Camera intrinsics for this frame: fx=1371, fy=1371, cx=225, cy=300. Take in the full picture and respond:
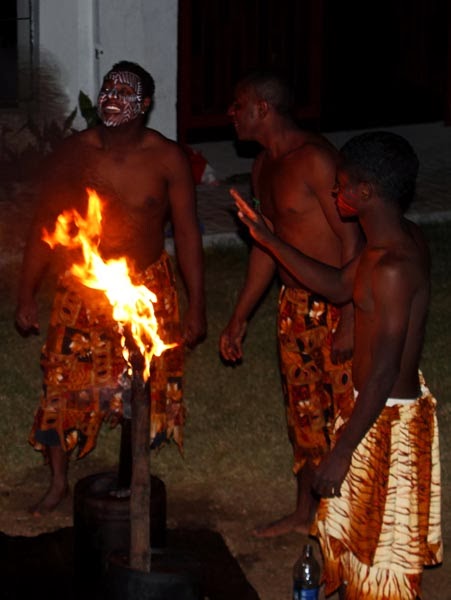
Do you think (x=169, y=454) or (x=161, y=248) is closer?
(x=161, y=248)

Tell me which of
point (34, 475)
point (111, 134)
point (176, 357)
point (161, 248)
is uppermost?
point (111, 134)

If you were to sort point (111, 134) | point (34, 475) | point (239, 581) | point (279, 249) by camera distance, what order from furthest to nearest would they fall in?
point (34, 475) < point (111, 134) < point (239, 581) < point (279, 249)

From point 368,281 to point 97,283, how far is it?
119 centimetres

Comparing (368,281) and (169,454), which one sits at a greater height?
(368,281)

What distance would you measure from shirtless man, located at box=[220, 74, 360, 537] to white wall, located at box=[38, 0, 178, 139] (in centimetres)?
599

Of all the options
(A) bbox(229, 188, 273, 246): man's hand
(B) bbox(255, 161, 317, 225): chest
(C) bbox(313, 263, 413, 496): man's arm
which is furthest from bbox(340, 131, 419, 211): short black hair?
(B) bbox(255, 161, 317, 225): chest

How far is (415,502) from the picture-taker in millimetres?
5336

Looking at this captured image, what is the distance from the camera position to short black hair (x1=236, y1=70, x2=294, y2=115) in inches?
252

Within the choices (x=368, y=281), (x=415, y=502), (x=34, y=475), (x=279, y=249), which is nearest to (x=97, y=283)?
(x=279, y=249)

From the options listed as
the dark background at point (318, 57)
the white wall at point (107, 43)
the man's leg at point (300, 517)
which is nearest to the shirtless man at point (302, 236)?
the man's leg at point (300, 517)

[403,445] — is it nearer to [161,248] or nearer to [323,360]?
[323,360]

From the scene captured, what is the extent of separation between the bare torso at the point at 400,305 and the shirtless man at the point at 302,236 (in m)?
0.93

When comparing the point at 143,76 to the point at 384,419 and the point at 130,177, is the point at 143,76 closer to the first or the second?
the point at 130,177

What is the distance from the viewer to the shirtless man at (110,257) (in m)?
6.80
